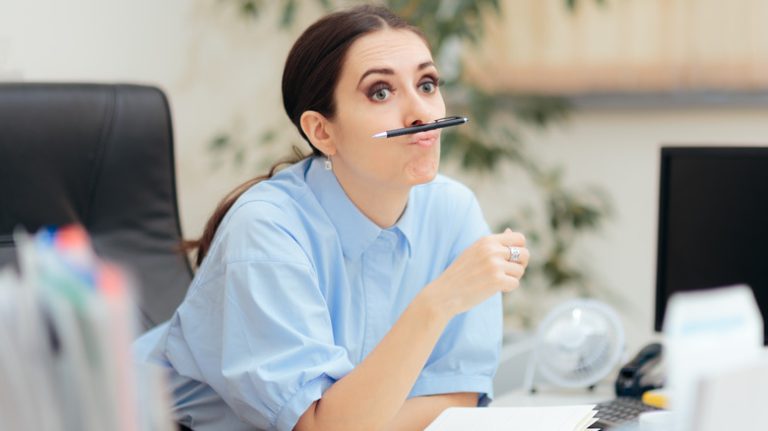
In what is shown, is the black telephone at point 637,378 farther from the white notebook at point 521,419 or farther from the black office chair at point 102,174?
the black office chair at point 102,174

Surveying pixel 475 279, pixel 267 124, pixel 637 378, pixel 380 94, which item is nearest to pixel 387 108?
pixel 380 94

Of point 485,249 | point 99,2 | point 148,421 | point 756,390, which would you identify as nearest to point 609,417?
point 485,249

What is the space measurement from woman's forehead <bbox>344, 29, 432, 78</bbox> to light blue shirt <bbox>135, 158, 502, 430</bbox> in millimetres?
170

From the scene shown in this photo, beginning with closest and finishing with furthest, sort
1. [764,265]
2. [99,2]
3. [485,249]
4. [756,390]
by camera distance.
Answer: [756,390] < [485,249] < [764,265] < [99,2]

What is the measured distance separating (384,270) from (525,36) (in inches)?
61.0

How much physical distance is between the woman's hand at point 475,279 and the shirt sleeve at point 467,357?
22cm

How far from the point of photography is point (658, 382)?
4.90ft

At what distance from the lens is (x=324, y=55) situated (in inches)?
53.2

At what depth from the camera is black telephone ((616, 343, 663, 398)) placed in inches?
57.8

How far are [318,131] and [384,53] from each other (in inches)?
5.8

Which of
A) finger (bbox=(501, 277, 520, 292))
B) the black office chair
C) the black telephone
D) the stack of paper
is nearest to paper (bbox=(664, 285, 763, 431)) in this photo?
the stack of paper

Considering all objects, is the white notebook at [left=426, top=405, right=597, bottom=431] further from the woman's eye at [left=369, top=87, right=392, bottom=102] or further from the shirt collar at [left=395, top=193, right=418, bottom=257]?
the woman's eye at [left=369, top=87, right=392, bottom=102]

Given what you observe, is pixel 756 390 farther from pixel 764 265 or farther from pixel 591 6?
pixel 591 6

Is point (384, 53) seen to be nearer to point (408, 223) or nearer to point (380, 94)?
point (380, 94)
